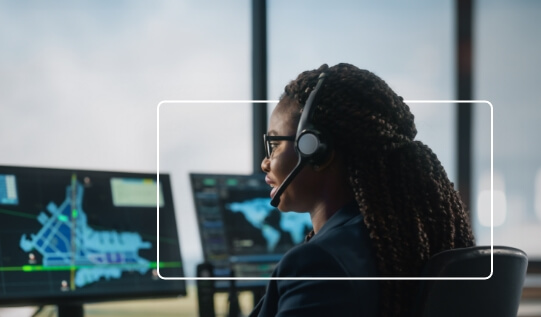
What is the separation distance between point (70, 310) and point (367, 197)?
0.99 metres

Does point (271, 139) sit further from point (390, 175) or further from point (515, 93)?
point (515, 93)

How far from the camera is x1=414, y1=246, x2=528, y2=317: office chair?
28.6 inches

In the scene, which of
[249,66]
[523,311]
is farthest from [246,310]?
[523,311]

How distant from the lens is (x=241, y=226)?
183 centimetres

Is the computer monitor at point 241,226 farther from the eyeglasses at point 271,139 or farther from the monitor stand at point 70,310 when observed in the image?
the eyeglasses at point 271,139

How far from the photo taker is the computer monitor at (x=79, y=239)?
1.45m

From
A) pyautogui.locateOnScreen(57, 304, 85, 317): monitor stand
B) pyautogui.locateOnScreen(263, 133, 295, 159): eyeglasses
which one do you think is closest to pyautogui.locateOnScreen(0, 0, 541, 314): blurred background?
pyautogui.locateOnScreen(57, 304, 85, 317): monitor stand

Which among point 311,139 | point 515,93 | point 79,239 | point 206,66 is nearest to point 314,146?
point 311,139

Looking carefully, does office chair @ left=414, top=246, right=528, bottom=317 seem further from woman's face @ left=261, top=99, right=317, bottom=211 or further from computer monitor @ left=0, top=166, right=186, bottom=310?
computer monitor @ left=0, top=166, right=186, bottom=310

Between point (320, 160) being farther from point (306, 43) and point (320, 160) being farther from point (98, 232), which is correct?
point (306, 43)

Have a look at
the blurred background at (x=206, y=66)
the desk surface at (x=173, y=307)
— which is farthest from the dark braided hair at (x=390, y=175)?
the desk surface at (x=173, y=307)

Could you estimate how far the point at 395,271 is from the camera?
750 mm

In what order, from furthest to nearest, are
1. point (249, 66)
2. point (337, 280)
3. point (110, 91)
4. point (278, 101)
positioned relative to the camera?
1. point (110, 91)
2. point (249, 66)
3. point (278, 101)
4. point (337, 280)

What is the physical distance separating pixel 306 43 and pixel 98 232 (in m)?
0.74
